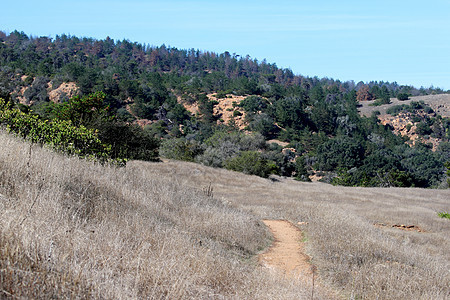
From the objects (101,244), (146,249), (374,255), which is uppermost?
(101,244)

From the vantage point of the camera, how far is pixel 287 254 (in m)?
8.45

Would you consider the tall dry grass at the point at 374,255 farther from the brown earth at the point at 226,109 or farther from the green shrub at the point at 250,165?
the brown earth at the point at 226,109

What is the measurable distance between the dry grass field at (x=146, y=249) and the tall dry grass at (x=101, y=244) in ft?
0.05

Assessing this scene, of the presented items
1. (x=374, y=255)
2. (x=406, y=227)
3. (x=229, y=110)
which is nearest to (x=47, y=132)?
(x=374, y=255)

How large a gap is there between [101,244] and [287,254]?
5107 millimetres

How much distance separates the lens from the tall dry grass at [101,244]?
3047 mm

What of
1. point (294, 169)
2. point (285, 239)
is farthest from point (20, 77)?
point (285, 239)

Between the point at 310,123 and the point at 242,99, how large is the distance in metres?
17.8

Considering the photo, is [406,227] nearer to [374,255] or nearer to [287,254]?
[374,255]

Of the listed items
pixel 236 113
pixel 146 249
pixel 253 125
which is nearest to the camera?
pixel 146 249

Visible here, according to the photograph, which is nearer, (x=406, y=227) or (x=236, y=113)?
(x=406, y=227)

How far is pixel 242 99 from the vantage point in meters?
97.6

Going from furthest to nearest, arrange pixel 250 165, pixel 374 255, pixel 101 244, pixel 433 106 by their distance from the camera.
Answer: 1. pixel 433 106
2. pixel 250 165
3. pixel 374 255
4. pixel 101 244

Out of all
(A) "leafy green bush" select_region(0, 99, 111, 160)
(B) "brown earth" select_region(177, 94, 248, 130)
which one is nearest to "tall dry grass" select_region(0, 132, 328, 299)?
(A) "leafy green bush" select_region(0, 99, 111, 160)
